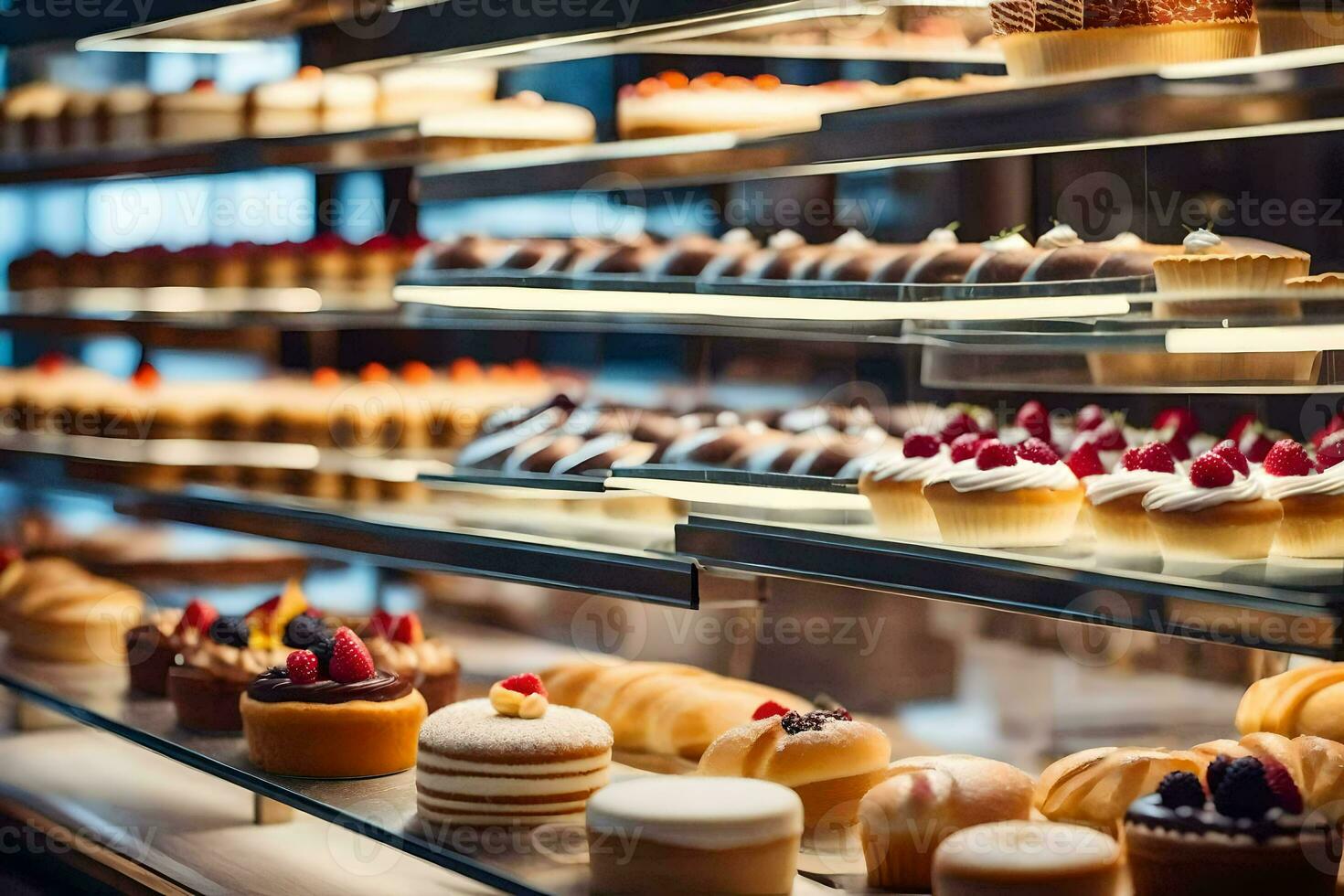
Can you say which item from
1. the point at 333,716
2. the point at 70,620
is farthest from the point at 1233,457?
the point at 70,620

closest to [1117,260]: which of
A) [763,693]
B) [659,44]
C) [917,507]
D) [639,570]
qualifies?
[917,507]

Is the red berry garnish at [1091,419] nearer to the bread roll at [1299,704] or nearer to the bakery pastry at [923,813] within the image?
the bread roll at [1299,704]

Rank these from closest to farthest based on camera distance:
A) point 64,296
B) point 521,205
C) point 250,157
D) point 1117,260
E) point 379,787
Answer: point 1117,260 < point 379,787 < point 250,157 < point 521,205 < point 64,296

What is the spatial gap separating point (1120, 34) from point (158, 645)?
8.99 ft

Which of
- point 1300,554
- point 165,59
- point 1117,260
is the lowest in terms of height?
point 1300,554

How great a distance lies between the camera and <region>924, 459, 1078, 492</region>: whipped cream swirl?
2.42 metres

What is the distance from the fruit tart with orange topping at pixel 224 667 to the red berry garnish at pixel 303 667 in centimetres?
18

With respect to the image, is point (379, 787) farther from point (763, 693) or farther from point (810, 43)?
point (810, 43)

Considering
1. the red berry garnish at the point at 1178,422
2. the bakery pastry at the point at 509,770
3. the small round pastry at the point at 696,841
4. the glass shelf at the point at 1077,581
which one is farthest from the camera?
the red berry garnish at the point at 1178,422

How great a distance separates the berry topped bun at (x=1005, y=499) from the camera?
2414 mm

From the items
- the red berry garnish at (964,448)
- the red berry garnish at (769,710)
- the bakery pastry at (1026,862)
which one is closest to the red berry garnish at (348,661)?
Result: the red berry garnish at (769,710)

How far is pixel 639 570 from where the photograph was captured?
2947mm

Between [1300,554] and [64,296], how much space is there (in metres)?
4.08

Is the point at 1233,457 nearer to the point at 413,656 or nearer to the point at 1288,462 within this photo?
the point at 1288,462
